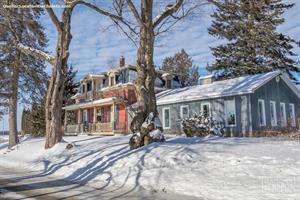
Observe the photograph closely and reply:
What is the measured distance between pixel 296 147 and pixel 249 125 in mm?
10783

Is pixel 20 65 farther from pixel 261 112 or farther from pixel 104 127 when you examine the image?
pixel 261 112

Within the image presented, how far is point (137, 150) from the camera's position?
41.2ft

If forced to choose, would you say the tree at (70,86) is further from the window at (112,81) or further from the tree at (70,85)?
the window at (112,81)

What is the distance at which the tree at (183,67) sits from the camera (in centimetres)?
5338

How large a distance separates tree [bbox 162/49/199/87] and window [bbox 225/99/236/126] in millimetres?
29504

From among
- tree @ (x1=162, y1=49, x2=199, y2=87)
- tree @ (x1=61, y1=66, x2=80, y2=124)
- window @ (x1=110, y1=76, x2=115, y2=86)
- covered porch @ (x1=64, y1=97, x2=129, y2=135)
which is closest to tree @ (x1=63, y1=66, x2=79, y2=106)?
tree @ (x1=61, y1=66, x2=80, y2=124)

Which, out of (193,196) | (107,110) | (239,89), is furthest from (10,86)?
(193,196)

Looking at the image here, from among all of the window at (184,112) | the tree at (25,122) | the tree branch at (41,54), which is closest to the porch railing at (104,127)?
the window at (184,112)

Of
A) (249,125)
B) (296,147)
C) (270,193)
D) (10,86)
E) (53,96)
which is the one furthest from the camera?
(10,86)

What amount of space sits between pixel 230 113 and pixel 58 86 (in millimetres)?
12022

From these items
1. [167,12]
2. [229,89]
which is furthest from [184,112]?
[167,12]

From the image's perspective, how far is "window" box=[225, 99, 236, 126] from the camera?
2277 cm

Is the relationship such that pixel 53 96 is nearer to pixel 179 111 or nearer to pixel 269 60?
pixel 179 111

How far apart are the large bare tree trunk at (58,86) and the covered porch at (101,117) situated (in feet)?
38.4
